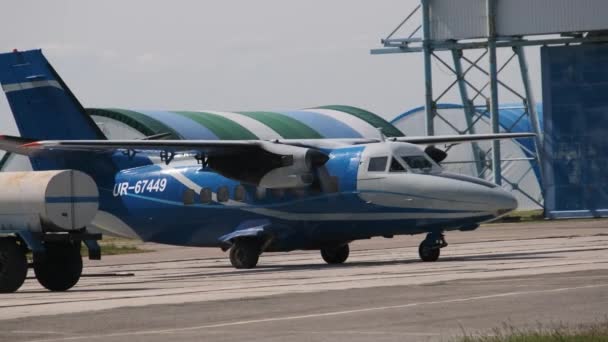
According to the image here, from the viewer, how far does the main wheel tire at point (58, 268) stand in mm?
26078

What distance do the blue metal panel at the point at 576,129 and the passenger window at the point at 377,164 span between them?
1372 inches

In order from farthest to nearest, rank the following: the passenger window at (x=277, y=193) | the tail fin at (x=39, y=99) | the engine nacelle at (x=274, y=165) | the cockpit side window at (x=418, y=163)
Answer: the tail fin at (x=39, y=99) < the passenger window at (x=277, y=193) < the engine nacelle at (x=274, y=165) < the cockpit side window at (x=418, y=163)

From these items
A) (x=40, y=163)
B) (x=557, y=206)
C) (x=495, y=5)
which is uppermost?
(x=495, y=5)

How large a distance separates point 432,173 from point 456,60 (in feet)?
123

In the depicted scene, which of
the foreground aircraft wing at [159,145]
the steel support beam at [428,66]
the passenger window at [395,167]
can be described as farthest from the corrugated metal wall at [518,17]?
the passenger window at [395,167]

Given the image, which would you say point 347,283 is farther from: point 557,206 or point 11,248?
point 557,206

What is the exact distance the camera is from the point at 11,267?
2538 cm

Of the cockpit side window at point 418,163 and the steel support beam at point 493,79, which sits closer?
the cockpit side window at point 418,163

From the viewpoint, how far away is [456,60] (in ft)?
225

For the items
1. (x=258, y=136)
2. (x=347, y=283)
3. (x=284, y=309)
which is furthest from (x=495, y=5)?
(x=284, y=309)

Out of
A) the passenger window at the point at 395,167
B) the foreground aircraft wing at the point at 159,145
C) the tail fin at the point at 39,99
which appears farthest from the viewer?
the tail fin at the point at 39,99

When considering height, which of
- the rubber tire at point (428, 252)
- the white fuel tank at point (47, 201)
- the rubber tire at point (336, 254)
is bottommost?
the rubber tire at point (336, 254)

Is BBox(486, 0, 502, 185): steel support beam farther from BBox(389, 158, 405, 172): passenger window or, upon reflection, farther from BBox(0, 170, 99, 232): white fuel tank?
BBox(0, 170, 99, 232): white fuel tank

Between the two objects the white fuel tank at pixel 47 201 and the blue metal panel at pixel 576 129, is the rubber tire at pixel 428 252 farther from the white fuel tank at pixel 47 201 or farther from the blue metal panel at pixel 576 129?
the blue metal panel at pixel 576 129
